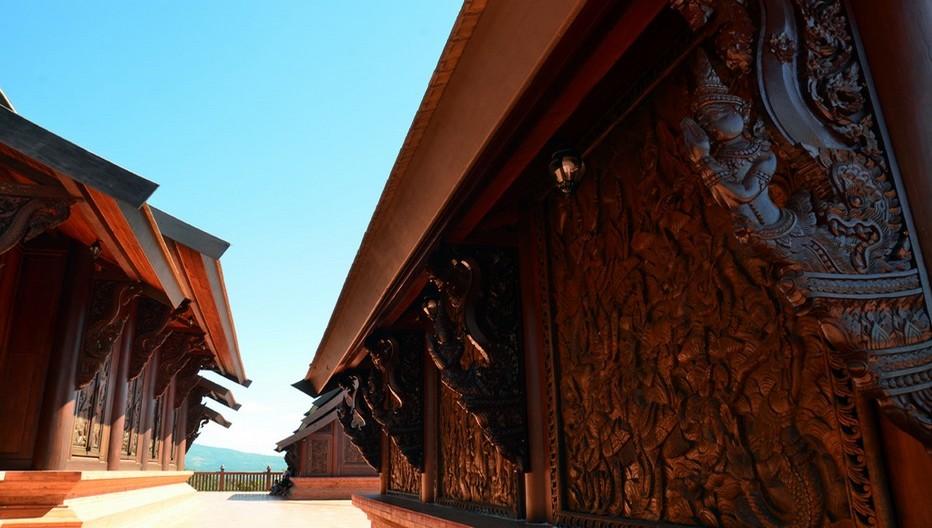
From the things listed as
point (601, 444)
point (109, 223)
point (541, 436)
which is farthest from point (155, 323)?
point (601, 444)

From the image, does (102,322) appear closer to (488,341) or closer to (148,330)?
(148,330)

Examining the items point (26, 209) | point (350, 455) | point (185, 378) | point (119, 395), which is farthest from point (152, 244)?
point (350, 455)

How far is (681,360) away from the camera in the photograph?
5.83 feet

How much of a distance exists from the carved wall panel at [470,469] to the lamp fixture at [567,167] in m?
1.33

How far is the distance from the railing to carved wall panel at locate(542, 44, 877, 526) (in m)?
24.1

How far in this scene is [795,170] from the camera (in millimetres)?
1220

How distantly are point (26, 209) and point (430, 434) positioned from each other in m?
2.81

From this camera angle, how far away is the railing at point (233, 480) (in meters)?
24.5

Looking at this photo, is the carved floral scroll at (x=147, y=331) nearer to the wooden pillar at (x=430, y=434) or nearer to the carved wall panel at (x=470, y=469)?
the wooden pillar at (x=430, y=434)

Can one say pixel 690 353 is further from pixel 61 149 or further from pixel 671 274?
pixel 61 149

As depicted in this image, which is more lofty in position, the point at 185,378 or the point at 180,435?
the point at 185,378

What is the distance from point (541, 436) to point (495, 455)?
2.06 ft

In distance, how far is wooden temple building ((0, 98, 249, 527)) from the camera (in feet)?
10.6

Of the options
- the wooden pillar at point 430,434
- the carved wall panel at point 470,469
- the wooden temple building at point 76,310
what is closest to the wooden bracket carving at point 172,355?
the wooden temple building at point 76,310
